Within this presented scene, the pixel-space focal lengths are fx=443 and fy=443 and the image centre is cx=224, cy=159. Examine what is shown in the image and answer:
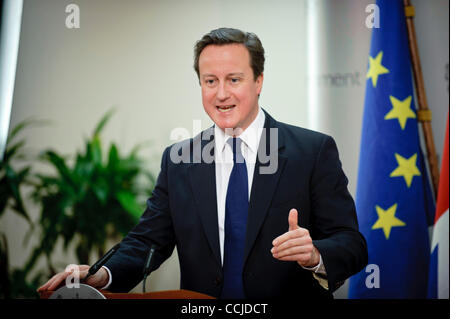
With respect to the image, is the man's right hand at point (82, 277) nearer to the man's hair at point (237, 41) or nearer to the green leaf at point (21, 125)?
the man's hair at point (237, 41)

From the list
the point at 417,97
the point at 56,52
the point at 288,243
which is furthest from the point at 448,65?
the point at 56,52

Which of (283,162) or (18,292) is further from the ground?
(283,162)

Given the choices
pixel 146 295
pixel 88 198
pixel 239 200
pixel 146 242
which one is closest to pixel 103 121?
pixel 88 198

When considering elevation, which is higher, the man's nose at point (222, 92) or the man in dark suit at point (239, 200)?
the man's nose at point (222, 92)

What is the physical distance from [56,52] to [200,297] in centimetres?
185

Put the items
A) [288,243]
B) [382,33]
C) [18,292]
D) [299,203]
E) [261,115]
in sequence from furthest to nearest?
[18,292] < [382,33] < [261,115] < [299,203] < [288,243]

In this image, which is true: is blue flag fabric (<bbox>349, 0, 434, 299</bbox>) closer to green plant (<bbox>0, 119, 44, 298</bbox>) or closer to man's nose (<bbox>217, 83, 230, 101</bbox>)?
man's nose (<bbox>217, 83, 230, 101</bbox>)

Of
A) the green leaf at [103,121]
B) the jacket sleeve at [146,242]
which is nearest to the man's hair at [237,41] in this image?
the jacket sleeve at [146,242]

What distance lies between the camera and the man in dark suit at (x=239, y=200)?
1437mm

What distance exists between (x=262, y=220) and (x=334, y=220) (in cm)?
24

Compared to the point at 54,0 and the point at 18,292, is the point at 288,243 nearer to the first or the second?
the point at 18,292

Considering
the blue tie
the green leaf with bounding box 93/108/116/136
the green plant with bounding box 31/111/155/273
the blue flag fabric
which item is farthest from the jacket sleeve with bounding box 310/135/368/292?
the green leaf with bounding box 93/108/116/136

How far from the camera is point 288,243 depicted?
1.14 metres

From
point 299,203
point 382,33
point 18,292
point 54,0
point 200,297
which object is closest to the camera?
point 200,297
